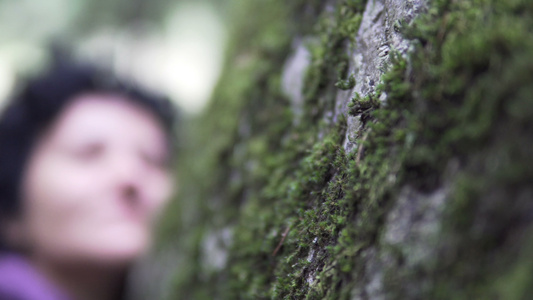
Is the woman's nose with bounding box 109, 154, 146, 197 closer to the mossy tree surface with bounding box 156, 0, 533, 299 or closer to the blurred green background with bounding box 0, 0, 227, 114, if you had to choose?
the mossy tree surface with bounding box 156, 0, 533, 299

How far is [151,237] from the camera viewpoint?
82.7 inches

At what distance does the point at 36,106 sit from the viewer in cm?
235

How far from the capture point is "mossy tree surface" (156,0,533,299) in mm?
415

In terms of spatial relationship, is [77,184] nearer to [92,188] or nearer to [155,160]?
[92,188]

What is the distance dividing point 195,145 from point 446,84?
64.3 inches

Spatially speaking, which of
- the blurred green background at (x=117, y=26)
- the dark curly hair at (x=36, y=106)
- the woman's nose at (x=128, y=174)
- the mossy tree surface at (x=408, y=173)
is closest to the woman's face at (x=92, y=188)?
the woman's nose at (x=128, y=174)

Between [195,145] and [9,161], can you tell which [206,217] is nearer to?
[195,145]

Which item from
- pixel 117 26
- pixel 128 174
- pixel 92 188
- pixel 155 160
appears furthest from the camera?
pixel 117 26

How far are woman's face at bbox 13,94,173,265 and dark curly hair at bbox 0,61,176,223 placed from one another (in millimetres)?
110

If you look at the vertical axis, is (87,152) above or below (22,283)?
above

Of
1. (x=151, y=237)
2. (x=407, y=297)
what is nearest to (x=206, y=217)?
(x=151, y=237)

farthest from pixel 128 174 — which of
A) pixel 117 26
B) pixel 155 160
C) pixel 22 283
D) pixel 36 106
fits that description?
pixel 117 26

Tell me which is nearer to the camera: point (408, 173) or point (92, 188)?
point (408, 173)

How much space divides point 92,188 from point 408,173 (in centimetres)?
181
